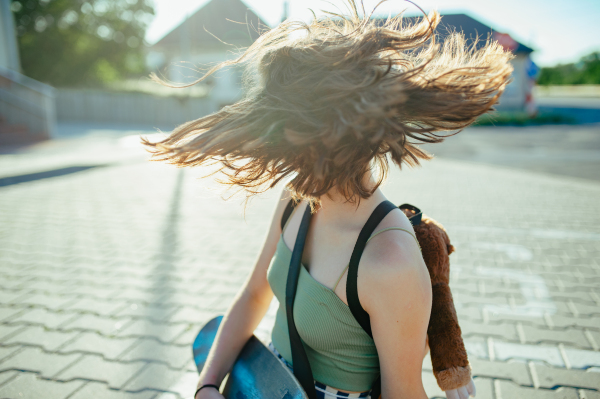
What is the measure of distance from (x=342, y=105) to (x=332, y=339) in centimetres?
74

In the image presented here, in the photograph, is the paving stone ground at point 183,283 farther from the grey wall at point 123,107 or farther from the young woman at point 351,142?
the grey wall at point 123,107

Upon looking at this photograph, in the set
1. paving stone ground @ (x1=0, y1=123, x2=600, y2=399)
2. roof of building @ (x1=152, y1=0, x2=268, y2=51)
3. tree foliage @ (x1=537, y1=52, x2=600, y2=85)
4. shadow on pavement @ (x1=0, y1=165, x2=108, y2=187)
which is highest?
tree foliage @ (x1=537, y1=52, x2=600, y2=85)

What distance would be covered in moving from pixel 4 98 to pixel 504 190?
1479 centimetres

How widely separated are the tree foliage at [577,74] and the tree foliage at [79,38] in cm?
5468

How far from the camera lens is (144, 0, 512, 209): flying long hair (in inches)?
41.8

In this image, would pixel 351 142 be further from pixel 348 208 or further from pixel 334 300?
pixel 334 300

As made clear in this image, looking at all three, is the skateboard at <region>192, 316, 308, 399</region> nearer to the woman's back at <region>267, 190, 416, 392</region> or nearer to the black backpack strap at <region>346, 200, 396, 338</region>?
the woman's back at <region>267, 190, 416, 392</region>

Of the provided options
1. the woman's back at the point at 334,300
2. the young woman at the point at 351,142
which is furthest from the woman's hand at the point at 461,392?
the woman's back at the point at 334,300

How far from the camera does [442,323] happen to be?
131cm

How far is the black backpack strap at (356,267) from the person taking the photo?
1218mm

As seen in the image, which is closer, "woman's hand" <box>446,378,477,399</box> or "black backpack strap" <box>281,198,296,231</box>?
"woman's hand" <box>446,378,477,399</box>

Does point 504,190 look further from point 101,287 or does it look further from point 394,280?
point 394,280

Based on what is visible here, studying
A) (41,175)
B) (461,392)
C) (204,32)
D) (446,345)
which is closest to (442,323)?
(446,345)

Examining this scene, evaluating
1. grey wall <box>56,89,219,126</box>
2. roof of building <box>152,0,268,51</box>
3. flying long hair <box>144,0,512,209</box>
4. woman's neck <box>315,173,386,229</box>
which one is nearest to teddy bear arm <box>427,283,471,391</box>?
woman's neck <box>315,173,386,229</box>
